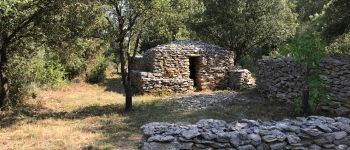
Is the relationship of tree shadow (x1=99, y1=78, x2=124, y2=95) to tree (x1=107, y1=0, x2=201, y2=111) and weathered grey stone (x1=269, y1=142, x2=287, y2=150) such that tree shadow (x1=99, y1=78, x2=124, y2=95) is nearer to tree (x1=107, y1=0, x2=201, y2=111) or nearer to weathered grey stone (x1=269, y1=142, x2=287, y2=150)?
tree (x1=107, y1=0, x2=201, y2=111)

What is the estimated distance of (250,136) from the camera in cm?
662

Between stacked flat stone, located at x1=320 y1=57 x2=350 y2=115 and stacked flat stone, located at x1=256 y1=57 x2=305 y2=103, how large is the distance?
3.18 ft

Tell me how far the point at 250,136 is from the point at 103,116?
8.16m

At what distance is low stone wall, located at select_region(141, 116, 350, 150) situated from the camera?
6.59m

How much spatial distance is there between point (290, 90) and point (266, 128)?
7.49 m

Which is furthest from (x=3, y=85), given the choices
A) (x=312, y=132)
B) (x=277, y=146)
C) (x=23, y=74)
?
(x=312, y=132)

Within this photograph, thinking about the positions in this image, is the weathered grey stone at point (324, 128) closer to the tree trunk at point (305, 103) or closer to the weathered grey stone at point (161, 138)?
the weathered grey stone at point (161, 138)

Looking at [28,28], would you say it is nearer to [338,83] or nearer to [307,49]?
[307,49]

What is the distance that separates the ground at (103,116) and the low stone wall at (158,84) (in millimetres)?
1040

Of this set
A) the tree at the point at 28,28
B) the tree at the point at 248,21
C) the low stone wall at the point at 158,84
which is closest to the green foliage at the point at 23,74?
the tree at the point at 28,28

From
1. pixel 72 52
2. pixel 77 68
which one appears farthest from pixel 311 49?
pixel 77 68

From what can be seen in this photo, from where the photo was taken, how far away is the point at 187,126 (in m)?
6.96

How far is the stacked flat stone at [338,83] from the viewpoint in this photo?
11719 mm

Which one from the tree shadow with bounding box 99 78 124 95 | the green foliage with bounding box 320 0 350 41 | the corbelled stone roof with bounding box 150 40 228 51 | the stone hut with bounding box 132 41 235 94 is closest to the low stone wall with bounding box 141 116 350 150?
the green foliage with bounding box 320 0 350 41
